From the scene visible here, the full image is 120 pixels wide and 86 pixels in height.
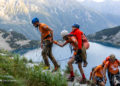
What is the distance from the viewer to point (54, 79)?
159 inches

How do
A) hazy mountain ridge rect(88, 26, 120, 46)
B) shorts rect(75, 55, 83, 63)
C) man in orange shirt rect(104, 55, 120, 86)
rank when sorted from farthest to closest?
hazy mountain ridge rect(88, 26, 120, 46)
man in orange shirt rect(104, 55, 120, 86)
shorts rect(75, 55, 83, 63)

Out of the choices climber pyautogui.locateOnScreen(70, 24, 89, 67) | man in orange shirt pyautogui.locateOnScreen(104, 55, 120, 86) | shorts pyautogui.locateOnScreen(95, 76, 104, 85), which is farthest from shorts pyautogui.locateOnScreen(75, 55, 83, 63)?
shorts pyautogui.locateOnScreen(95, 76, 104, 85)

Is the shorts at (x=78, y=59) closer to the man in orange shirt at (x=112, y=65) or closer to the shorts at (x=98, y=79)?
the man in orange shirt at (x=112, y=65)

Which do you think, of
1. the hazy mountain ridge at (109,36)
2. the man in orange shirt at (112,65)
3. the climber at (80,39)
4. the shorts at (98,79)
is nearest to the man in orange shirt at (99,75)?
the shorts at (98,79)

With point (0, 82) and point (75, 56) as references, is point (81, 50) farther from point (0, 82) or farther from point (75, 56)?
point (0, 82)

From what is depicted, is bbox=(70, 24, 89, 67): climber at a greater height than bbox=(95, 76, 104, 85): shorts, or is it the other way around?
bbox=(70, 24, 89, 67): climber

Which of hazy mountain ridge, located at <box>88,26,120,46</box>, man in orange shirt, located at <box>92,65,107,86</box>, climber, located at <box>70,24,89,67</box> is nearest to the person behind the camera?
climber, located at <box>70,24,89,67</box>

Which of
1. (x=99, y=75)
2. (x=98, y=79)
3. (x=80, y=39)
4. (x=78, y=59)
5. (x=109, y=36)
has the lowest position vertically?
(x=98, y=79)

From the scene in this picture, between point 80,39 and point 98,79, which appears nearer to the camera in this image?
point 80,39

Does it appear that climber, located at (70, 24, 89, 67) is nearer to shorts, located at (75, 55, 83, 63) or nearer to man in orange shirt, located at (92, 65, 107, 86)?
shorts, located at (75, 55, 83, 63)

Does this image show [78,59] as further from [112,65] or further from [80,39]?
[112,65]

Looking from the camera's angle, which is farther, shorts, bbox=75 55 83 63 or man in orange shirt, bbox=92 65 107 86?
man in orange shirt, bbox=92 65 107 86

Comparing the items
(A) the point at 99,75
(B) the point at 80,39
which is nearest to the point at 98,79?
(A) the point at 99,75

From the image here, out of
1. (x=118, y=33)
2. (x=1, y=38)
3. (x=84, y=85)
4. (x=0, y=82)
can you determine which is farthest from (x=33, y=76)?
(x=118, y=33)
